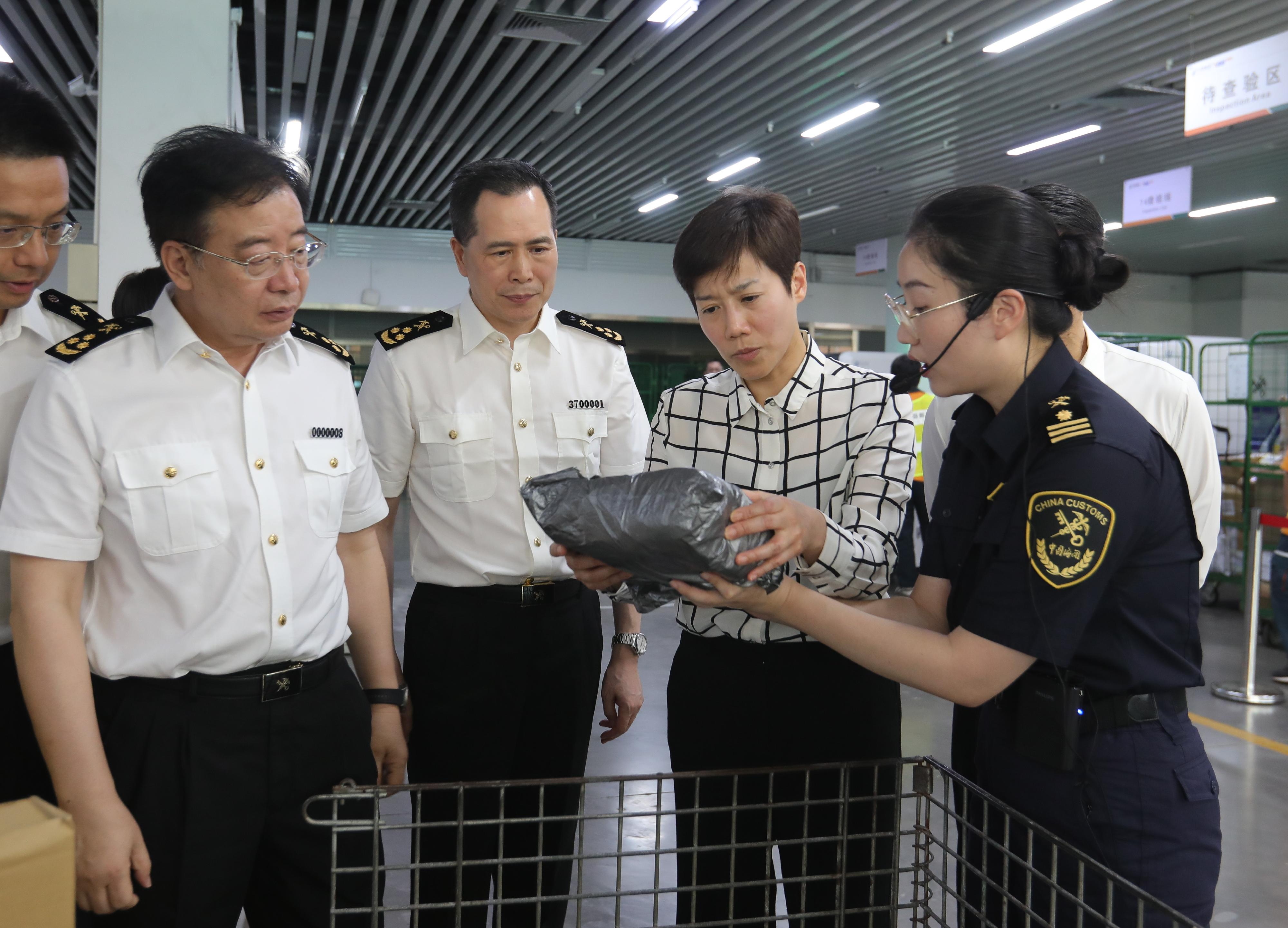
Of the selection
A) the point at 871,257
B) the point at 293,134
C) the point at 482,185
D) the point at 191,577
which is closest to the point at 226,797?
the point at 191,577

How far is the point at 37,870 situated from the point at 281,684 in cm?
74

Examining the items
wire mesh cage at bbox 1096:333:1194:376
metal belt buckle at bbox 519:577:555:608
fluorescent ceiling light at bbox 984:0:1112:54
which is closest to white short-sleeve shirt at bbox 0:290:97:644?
metal belt buckle at bbox 519:577:555:608

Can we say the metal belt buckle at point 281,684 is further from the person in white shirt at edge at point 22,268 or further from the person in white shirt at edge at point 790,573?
the person in white shirt at edge at point 790,573

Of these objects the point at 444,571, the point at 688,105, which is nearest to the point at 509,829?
the point at 444,571

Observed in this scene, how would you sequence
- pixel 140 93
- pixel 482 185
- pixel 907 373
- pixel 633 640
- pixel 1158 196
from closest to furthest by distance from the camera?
pixel 482 185 < pixel 633 640 < pixel 140 93 < pixel 907 373 < pixel 1158 196

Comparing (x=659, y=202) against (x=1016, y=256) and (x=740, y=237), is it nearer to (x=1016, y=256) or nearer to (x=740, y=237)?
(x=740, y=237)

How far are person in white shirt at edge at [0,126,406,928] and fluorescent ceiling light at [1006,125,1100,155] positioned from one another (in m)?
9.75

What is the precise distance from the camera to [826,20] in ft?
22.8

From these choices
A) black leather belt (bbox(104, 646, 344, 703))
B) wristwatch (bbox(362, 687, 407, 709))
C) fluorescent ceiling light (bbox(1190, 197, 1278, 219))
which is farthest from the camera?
fluorescent ceiling light (bbox(1190, 197, 1278, 219))

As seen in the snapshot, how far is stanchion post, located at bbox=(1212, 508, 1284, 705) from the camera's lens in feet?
15.4

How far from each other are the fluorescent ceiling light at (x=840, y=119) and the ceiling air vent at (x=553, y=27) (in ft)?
9.10

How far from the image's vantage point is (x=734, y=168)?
11188 mm

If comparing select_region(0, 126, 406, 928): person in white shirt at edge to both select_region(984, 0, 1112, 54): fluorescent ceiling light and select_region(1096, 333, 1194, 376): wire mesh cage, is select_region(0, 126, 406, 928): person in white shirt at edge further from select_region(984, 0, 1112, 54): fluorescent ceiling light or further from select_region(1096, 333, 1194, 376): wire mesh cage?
select_region(984, 0, 1112, 54): fluorescent ceiling light

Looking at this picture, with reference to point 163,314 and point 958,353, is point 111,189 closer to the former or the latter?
point 163,314
